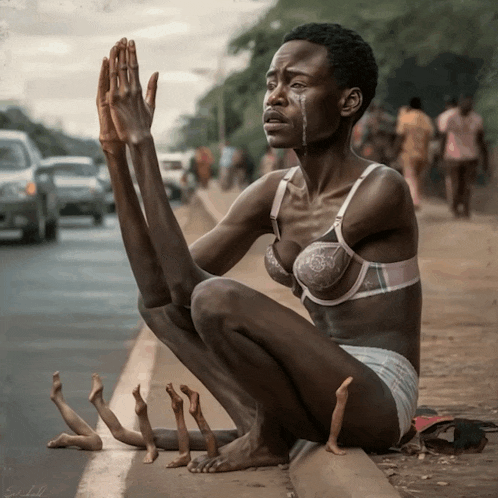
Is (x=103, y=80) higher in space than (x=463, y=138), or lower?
higher

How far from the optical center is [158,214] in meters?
5.05

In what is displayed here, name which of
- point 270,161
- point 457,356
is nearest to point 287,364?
point 457,356

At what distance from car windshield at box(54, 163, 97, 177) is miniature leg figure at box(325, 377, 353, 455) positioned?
89.4 feet

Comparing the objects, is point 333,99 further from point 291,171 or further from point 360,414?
point 360,414

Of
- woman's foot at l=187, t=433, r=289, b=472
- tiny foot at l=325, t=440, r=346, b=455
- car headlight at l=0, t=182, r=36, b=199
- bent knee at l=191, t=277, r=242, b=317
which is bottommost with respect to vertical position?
car headlight at l=0, t=182, r=36, b=199

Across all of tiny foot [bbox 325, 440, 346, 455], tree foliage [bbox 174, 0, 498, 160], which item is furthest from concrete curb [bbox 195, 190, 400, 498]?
tree foliage [bbox 174, 0, 498, 160]

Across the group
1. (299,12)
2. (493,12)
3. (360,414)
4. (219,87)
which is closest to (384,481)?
(360,414)

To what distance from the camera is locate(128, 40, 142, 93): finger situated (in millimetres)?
5039

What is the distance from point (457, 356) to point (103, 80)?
398 centimetres

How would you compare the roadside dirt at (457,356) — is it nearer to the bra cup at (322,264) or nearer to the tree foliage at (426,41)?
the bra cup at (322,264)

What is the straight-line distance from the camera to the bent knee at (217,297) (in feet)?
16.2

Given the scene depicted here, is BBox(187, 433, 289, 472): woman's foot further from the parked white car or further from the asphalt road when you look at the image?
the parked white car

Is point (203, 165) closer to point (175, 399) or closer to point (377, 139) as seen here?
point (377, 139)

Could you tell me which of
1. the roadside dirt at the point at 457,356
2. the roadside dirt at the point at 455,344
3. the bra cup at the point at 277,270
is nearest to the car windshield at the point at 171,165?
the roadside dirt at the point at 455,344
